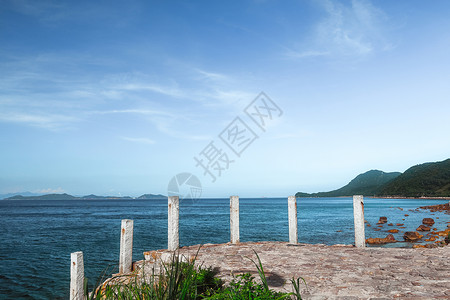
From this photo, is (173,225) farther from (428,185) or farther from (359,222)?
(428,185)

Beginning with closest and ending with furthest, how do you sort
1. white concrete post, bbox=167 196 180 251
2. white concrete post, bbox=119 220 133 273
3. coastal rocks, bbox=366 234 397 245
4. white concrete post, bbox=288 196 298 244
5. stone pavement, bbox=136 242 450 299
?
1. stone pavement, bbox=136 242 450 299
2. white concrete post, bbox=119 220 133 273
3. white concrete post, bbox=167 196 180 251
4. white concrete post, bbox=288 196 298 244
5. coastal rocks, bbox=366 234 397 245

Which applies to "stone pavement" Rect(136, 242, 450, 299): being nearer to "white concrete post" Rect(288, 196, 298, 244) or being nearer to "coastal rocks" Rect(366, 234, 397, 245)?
"white concrete post" Rect(288, 196, 298, 244)

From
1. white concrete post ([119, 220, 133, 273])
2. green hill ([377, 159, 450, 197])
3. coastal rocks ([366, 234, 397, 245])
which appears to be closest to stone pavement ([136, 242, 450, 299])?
white concrete post ([119, 220, 133, 273])

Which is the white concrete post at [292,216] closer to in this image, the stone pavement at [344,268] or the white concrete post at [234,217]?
the stone pavement at [344,268]

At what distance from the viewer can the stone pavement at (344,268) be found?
544 cm

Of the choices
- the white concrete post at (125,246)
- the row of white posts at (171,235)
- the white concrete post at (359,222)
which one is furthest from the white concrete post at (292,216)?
the white concrete post at (125,246)

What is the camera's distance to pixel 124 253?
8094 mm

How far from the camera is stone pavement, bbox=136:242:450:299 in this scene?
544 centimetres

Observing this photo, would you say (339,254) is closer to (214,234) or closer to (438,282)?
(438,282)

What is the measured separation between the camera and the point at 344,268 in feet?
23.1

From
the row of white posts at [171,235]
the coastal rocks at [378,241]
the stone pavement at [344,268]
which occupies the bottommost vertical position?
the coastal rocks at [378,241]

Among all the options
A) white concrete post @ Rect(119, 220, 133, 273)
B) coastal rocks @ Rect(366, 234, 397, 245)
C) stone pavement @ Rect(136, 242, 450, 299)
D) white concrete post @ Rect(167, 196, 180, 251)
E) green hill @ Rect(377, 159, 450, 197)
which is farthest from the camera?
green hill @ Rect(377, 159, 450, 197)

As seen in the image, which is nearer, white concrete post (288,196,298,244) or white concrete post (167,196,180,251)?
white concrete post (167,196,180,251)

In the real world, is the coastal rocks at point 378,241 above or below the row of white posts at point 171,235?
below
